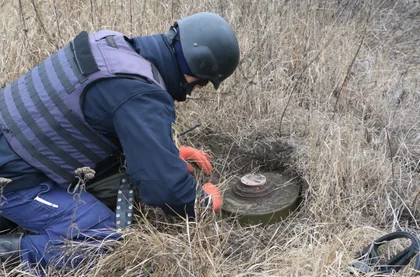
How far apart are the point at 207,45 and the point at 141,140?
2.26 ft

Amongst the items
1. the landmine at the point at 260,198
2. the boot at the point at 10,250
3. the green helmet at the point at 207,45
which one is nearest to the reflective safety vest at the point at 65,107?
the green helmet at the point at 207,45

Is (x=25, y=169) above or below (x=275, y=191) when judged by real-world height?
above

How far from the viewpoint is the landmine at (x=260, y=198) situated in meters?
2.85

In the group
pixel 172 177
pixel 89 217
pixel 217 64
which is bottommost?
pixel 89 217

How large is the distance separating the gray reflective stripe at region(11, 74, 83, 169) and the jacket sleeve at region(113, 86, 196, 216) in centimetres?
34

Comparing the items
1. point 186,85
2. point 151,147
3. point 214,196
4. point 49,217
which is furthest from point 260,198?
point 49,217

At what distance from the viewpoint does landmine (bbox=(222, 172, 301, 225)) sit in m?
2.85

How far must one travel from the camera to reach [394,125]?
11.6ft

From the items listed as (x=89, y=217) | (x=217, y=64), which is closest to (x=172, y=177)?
(x=89, y=217)

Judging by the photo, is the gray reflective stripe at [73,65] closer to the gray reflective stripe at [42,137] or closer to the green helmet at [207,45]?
the gray reflective stripe at [42,137]

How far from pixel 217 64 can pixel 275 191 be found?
935 millimetres

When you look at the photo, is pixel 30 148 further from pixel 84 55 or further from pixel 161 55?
pixel 161 55

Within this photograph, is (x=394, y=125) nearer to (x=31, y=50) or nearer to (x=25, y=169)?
(x=25, y=169)

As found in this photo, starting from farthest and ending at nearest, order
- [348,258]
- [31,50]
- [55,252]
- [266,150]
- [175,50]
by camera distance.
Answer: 1. [31,50]
2. [266,150]
3. [175,50]
4. [55,252]
5. [348,258]
